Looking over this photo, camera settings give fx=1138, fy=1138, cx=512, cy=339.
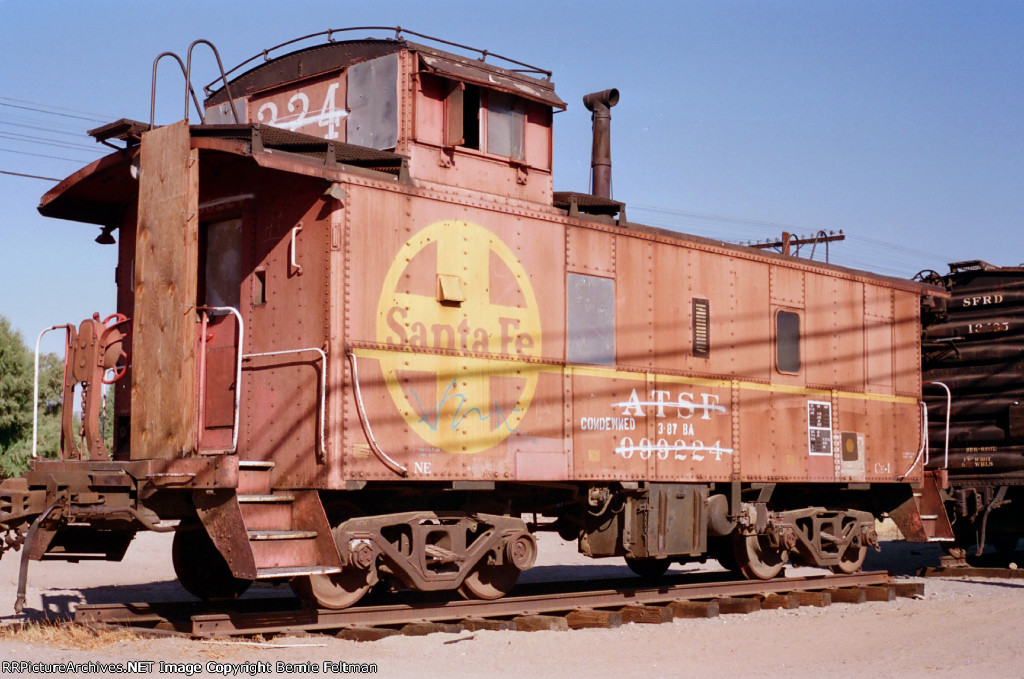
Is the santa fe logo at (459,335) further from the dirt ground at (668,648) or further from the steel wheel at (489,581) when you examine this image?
the dirt ground at (668,648)

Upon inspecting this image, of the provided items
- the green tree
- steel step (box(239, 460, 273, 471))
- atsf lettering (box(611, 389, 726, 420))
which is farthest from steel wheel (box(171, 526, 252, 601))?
the green tree

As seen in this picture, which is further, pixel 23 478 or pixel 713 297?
pixel 713 297

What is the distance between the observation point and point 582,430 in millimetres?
11797

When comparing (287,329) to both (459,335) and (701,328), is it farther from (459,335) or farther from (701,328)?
(701,328)

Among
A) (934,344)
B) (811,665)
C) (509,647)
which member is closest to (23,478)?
(509,647)

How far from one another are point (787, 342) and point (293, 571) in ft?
25.2

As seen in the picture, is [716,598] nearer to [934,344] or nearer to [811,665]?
[811,665]

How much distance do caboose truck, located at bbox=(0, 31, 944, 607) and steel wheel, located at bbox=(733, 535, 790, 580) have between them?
0.11 m

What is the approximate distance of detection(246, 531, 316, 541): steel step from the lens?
9.09 m

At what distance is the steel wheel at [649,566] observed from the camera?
1482 centimetres

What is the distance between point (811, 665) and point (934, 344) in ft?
33.4

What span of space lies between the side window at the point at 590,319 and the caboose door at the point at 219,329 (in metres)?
3.37

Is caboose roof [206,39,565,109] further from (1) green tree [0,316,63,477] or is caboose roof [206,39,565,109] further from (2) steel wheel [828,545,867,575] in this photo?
(1) green tree [0,316,63,477]

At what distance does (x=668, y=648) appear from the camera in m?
9.98
